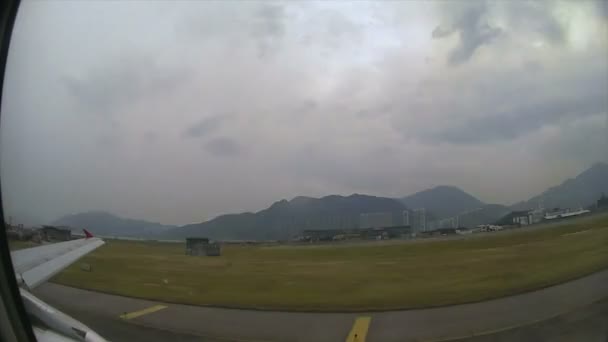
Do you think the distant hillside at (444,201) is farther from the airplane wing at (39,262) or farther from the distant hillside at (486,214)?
the airplane wing at (39,262)

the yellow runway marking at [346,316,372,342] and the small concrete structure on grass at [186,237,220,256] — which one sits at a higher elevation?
the small concrete structure on grass at [186,237,220,256]

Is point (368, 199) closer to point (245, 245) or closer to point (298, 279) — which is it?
point (298, 279)

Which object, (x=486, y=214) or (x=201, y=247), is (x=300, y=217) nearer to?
(x=201, y=247)

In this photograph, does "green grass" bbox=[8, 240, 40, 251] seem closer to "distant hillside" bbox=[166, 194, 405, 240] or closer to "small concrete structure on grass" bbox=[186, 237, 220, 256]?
"small concrete structure on grass" bbox=[186, 237, 220, 256]

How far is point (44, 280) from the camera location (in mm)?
2854

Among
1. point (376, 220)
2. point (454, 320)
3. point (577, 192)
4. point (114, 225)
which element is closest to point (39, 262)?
point (114, 225)

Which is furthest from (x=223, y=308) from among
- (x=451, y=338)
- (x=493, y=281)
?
(x=493, y=281)

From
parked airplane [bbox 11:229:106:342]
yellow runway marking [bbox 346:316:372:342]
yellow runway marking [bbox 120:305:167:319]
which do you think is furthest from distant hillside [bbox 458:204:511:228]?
parked airplane [bbox 11:229:106:342]

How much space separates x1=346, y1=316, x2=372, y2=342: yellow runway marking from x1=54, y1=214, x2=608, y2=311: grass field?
2.7 inches

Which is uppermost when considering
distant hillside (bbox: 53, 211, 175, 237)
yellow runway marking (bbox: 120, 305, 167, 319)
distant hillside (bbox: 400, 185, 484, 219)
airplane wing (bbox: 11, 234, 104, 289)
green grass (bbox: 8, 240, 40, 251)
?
distant hillside (bbox: 400, 185, 484, 219)

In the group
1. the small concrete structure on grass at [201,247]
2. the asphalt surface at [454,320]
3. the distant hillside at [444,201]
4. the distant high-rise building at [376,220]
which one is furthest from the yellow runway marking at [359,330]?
the small concrete structure on grass at [201,247]

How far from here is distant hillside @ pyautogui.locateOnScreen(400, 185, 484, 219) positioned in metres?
1.76

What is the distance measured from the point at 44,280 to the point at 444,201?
306 centimetres

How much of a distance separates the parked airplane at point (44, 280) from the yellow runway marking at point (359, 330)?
79.2 inches
